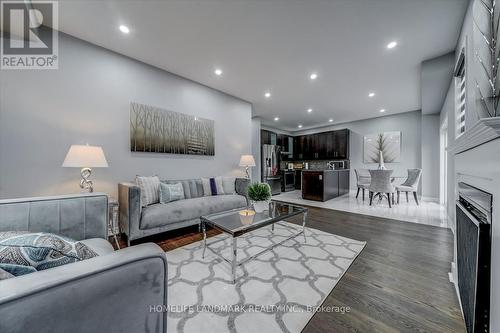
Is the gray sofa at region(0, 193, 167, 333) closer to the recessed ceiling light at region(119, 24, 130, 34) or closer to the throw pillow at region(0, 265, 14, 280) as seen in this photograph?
the throw pillow at region(0, 265, 14, 280)

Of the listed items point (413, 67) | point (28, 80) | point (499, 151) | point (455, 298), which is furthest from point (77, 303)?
point (413, 67)

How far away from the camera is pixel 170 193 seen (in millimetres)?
2785

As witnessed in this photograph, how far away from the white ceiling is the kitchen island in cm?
229

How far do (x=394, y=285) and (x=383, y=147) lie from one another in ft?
18.6

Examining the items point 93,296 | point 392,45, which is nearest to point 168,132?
point 93,296

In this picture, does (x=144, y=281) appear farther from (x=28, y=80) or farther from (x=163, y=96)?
(x=163, y=96)

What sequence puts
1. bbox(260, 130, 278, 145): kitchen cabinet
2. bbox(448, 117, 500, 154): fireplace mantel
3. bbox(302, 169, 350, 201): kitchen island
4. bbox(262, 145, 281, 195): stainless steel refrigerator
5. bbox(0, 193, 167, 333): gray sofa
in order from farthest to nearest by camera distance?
bbox(260, 130, 278, 145): kitchen cabinet, bbox(262, 145, 281, 195): stainless steel refrigerator, bbox(302, 169, 350, 201): kitchen island, bbox(448, 117, 500, 154): fireplace mantel, bbox(0, 193, 167, 333): gray sofa

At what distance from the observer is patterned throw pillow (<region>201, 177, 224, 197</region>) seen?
345 centimetres

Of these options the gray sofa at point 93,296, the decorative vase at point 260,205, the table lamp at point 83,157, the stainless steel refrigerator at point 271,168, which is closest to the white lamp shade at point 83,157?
the table lamp at point 83,157

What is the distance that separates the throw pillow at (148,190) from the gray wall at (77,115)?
1.39ft

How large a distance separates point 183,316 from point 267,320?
1.85 feet

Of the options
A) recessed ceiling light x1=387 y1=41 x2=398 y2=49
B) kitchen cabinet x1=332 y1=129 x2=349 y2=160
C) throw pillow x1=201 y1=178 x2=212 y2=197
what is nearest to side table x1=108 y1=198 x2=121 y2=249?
throw pillow x1=201 y1=178 x2=212 y2=197

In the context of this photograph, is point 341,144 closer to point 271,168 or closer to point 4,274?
point 271,168

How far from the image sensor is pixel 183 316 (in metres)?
1.26
